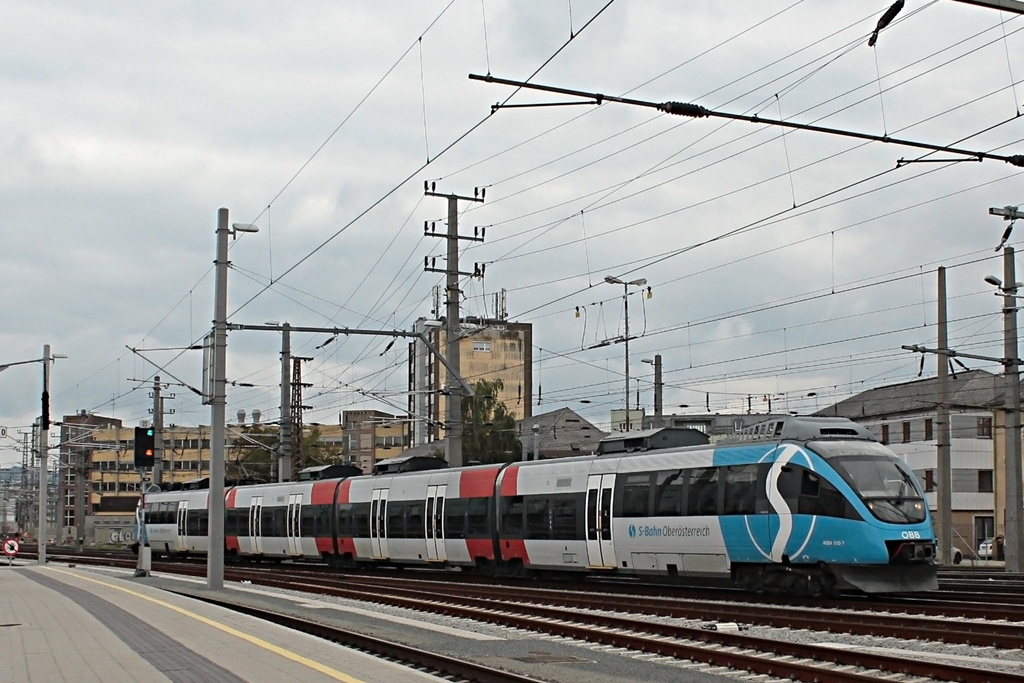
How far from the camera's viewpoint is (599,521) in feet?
95.1

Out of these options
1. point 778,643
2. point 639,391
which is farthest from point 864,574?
point 639,391

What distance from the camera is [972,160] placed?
18344 mm

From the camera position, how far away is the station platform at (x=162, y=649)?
1340cm

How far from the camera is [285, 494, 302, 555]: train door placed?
4597cm

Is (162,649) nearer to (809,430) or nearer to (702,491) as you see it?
(702,491)

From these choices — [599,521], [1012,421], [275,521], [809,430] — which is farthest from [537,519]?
[275,521]

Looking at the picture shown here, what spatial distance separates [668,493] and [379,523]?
15.4 m

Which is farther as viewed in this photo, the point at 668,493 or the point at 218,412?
the point at 218,412

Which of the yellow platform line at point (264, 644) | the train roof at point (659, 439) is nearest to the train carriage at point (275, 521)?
the train roof at point (659, 439)

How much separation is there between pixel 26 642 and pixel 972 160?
50.4ft

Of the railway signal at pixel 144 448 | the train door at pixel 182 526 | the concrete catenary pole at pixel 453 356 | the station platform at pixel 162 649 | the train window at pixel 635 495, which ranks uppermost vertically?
the concrete catenary pole at pixel 453 356

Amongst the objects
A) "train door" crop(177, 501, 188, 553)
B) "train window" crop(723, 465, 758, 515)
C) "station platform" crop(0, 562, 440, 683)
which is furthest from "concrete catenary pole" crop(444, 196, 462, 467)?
"train door" crop(177, 501, 188, 553)

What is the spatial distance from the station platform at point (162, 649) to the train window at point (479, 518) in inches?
427

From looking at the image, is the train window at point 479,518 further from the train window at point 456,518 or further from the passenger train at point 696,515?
the train window at point 456,518
